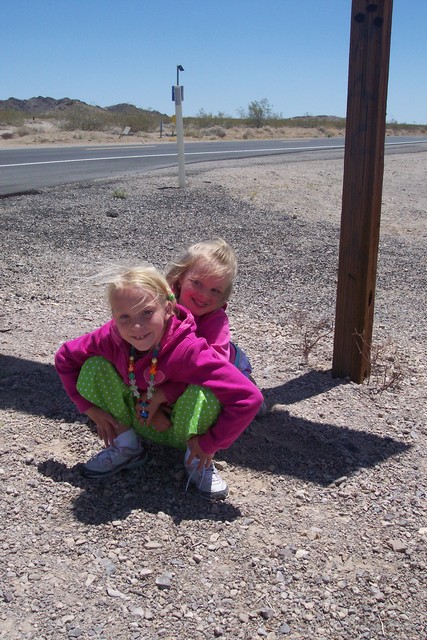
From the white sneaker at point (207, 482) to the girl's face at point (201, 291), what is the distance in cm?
65

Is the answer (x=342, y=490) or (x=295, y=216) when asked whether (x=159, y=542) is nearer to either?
(x=342, y=490)

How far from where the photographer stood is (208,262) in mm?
3146

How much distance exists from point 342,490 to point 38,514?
1.27 m

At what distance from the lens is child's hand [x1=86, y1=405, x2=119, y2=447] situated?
9.86ft

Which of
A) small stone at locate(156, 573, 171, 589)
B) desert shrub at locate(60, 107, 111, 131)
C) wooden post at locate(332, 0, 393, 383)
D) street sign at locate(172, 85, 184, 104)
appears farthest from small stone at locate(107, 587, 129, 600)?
desert shrub at locate(60, 107, 111, 131)

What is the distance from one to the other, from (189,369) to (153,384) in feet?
0.56

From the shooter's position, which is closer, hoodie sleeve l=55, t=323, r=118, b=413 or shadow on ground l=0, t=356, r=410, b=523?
hoodie sleeve l=55, t=323, r=118, b=413

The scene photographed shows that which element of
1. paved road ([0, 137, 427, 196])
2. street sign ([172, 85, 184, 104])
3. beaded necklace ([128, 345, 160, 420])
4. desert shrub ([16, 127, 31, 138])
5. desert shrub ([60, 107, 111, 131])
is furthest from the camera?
desert shrub ([60, 107, 111, 131])

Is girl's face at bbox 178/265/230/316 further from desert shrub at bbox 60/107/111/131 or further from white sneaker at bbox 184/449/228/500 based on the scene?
desert shrub at bbox 60/107/111/131

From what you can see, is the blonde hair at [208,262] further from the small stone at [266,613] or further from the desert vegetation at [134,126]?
the desert vegetation at [134,126]

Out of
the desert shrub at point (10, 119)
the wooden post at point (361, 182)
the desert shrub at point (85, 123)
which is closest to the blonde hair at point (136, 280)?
the wooden post at point (361, 182)

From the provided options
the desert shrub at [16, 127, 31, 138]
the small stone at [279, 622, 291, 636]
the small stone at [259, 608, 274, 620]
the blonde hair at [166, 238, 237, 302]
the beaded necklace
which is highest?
the desert shrub at [16, 127, 31, 138]

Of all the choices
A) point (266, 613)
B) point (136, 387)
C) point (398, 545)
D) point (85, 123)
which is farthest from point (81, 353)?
point (85, 123)

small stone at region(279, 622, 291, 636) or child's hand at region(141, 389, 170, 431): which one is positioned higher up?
child's hand at region(141, 389, 170, 431)
